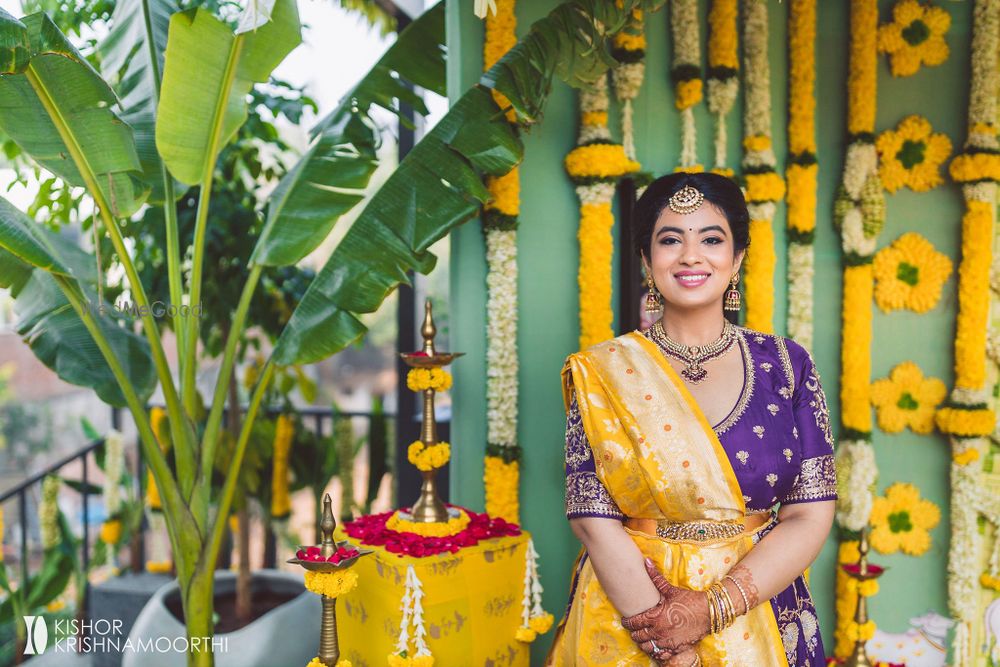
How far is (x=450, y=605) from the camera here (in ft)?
6.77

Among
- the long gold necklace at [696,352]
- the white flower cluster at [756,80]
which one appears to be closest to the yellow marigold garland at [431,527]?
the long gold necklace at [696,352]

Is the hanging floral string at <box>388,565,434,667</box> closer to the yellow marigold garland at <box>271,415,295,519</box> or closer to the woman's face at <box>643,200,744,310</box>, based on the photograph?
the woman's face at <box>643,200,744,310</box>

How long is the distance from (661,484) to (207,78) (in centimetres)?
163

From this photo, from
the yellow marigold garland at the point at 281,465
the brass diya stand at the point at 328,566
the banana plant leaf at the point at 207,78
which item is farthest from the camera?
the yellow marigold garland at the point at 281,465

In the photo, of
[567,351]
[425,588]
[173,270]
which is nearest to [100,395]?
[173,270]

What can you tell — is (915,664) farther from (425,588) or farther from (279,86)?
(279,86)

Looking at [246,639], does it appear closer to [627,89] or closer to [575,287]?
[575,287]

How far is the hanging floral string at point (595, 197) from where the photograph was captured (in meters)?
2.54

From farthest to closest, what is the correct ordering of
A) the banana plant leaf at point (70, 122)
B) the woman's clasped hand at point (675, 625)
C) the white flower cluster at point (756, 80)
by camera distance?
the white flower cluster at point (756, 80), the banana plant leaf at point (70, 122), the woman's clasped hand at point (675, 625)

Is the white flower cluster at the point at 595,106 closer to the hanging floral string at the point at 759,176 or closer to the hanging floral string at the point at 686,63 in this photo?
the hanging floral string at the point at 686,63

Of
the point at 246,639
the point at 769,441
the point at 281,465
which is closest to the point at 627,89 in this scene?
the point at 769,441

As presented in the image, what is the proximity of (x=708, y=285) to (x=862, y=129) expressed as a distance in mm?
1624

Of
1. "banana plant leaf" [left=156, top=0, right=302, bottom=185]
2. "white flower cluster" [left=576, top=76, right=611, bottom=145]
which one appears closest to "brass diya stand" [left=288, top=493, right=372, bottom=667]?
"banana plant leaf" [left=156, top=0, right=302, bottom=185]

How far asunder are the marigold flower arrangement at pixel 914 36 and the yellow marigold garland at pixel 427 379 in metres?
2.04
